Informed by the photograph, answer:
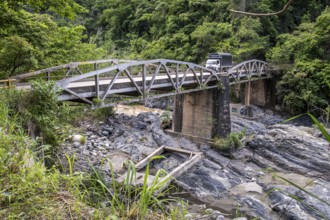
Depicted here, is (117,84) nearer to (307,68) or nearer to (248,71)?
(248,71)

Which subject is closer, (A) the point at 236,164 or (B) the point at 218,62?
(A) the point at 236,164

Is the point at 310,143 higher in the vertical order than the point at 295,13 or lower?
lower

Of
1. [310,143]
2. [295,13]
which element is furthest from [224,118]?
[295,13]

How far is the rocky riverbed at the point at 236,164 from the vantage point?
11.5 meters

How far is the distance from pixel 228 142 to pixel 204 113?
2.99m

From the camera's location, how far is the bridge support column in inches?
768

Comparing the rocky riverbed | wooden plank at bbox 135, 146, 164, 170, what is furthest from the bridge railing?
wooden plank at bbox 135, 146, 164, 170

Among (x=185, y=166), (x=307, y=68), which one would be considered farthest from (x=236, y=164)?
(x=307, y=68)

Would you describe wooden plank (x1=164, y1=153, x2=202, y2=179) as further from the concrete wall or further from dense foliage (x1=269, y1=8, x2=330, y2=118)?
the concrete wall

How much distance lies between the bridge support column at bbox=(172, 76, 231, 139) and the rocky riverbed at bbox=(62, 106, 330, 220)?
110 centimetres

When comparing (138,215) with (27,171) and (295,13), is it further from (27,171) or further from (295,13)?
(295,13)

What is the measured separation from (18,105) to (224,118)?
47.7 ft

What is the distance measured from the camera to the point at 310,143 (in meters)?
17.6

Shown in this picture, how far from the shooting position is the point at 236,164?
54.0ft
